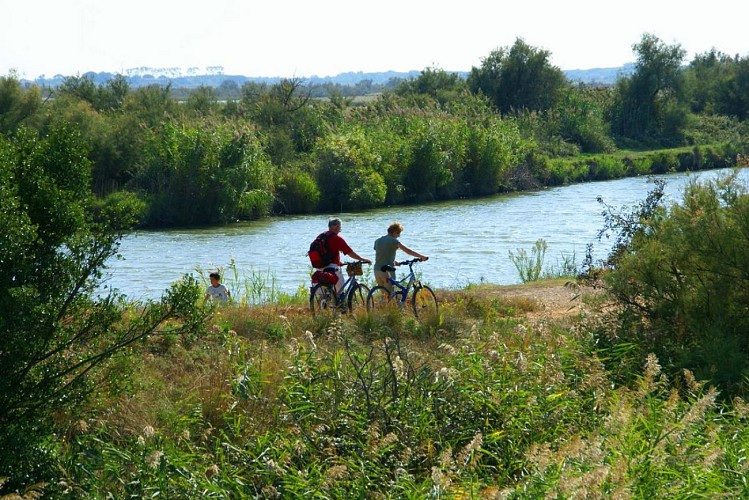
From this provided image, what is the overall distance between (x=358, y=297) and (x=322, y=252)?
0.84 m

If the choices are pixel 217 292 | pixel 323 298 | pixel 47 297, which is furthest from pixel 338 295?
pixel 47 297

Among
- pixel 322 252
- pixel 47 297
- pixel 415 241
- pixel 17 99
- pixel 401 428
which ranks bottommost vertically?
pixel 415 241

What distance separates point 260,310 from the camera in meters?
13.7

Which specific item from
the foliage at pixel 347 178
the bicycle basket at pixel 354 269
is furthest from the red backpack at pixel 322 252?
the foliage at pixel 347 178

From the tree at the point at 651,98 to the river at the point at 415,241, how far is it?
23.4 meters

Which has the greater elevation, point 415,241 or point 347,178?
point 347,178

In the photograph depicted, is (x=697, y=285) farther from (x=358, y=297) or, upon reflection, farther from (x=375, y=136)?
(x=375, y=136)

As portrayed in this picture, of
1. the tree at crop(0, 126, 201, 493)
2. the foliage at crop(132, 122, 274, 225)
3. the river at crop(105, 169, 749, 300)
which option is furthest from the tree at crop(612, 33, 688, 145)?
the tree at crop(0, 126, 201, 493)

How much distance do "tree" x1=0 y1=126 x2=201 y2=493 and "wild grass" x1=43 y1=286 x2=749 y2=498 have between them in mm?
420

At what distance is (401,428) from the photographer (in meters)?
8.20

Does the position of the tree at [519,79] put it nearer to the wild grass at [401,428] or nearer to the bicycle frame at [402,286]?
the bicycle frame at [402,286]

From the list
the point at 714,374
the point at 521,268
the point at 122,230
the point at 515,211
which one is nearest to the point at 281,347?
the point at 122,230

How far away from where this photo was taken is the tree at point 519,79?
2491 inches

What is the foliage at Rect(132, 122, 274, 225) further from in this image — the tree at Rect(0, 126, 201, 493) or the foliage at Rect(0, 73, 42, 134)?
the tree at Rect(0, 126, 201, 493)
